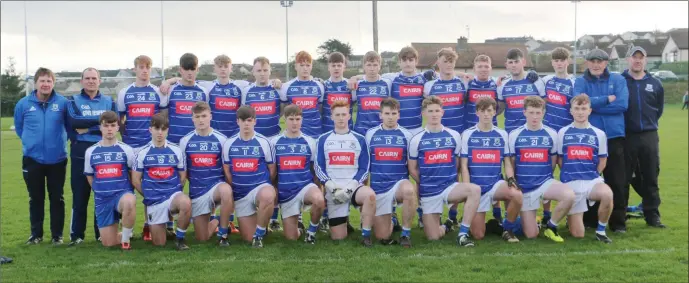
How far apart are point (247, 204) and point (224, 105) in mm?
1319

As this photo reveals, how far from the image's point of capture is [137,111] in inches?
268

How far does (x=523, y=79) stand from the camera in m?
7.20

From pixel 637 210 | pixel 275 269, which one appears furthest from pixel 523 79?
pixel 275 269

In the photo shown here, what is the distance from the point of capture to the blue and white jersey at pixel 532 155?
6.45 m

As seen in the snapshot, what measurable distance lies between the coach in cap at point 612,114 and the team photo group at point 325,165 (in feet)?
0.05

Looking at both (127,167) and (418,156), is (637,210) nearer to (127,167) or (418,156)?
(418,156)

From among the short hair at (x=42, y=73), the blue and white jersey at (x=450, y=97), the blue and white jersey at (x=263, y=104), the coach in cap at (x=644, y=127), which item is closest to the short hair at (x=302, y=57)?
the blue and white jersey at (x=263, y=104)

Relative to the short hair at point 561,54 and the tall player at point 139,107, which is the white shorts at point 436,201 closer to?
the short hair at point 561,54

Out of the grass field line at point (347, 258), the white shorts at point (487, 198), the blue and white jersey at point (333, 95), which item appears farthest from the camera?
the blue and white jersey at point (333, 95)

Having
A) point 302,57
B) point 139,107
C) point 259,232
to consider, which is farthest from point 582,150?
point 139,107

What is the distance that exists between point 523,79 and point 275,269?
3746 mm

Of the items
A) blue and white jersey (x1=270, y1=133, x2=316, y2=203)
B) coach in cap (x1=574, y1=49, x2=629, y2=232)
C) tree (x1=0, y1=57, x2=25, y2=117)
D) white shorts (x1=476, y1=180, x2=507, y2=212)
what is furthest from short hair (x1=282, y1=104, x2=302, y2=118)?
tree (x1=0, y1=57, x2=25, y2=117)

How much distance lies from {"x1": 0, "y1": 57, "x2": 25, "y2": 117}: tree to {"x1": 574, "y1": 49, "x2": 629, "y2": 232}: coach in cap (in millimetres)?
23866

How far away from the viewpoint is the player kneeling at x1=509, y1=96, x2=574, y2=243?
21.0ft
